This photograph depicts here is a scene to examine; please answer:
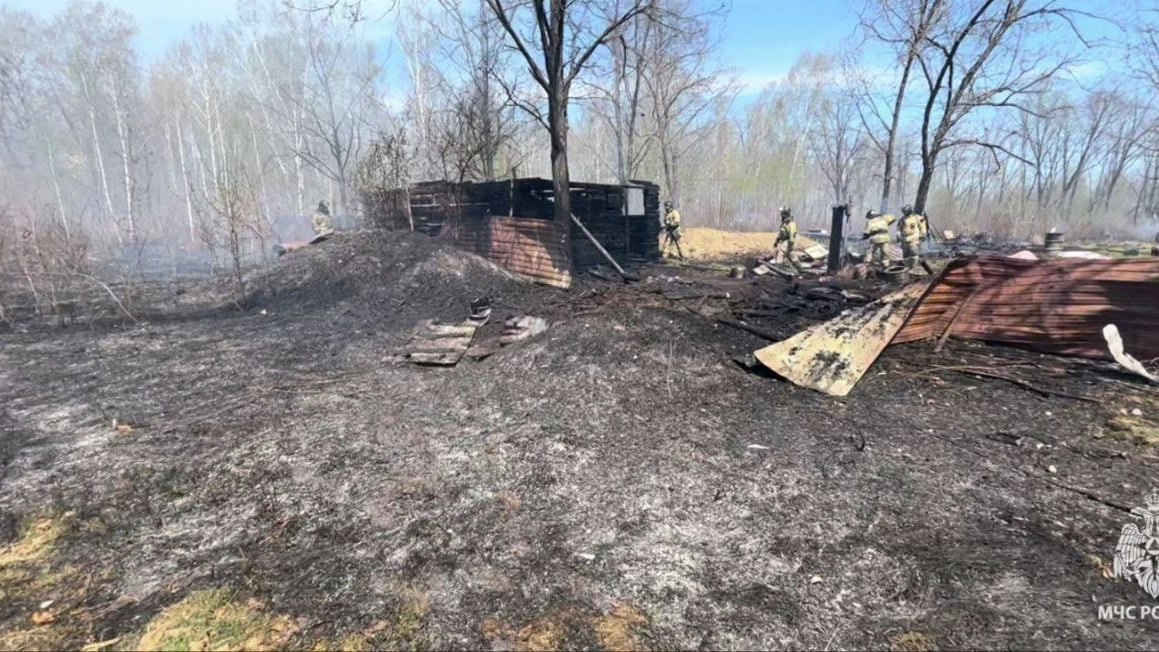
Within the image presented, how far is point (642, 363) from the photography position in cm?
540

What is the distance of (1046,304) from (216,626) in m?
7.55

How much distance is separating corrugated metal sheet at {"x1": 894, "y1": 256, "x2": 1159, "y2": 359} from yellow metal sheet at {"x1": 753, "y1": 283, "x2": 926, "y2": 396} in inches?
12.2

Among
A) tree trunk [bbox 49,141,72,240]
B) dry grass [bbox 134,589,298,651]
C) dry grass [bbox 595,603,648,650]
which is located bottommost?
dry grass [bbox 595,603,648,650]

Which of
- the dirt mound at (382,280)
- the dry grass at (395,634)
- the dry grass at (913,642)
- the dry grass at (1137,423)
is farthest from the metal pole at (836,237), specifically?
the dry grass at (395,634)

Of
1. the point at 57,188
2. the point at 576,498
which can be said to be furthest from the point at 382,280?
the point at 57,188

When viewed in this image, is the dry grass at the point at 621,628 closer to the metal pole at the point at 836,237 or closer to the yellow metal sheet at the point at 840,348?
the yellow metal sheet at the point at 840,348

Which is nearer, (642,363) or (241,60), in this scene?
(642,363)

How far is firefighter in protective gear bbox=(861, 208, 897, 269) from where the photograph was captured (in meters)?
11.5

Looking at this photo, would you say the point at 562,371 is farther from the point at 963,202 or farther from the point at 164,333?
the point at 963,202

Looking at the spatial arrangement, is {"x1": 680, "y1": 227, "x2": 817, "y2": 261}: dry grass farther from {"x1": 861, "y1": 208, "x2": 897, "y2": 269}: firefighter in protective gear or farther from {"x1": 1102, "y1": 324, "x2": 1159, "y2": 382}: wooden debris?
{"x1": 1102, "y1": 324, "x2": 1159, "y2": 382}: wooden debris

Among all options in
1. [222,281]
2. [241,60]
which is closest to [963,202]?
[222,281]

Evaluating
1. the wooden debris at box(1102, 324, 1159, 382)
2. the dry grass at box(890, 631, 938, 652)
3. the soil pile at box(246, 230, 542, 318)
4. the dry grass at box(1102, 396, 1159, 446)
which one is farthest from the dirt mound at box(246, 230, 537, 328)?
the wooden debris at box(1102, 324, 1159, 382)

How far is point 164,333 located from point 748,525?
9.03m

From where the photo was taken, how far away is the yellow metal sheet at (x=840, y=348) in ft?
16.2
